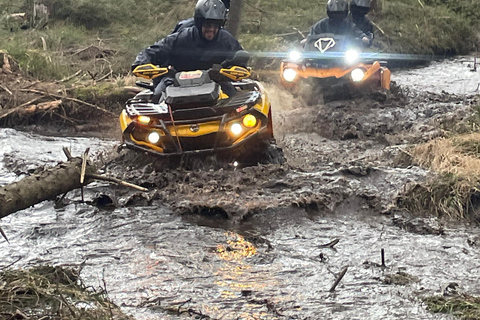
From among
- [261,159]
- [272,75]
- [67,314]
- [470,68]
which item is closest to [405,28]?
[470,68]

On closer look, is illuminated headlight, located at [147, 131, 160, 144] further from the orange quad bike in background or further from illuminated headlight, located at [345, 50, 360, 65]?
illuminated headlight, located at [345, 50, 360, 65]

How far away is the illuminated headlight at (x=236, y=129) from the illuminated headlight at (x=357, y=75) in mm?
4513

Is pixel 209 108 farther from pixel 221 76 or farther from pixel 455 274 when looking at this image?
pixel 455 274

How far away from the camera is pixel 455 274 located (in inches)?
202

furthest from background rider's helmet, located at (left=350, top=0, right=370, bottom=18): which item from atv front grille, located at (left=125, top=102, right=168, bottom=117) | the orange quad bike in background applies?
atv front grille, located at (left=125, top=102, right=168, bottom=117)

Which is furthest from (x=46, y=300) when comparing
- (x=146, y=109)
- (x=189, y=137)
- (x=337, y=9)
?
(x=337, y=9)

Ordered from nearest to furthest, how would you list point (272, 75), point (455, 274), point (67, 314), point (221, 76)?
point (67, 314), point (455, 274), point (221, 76), point (272, 75)

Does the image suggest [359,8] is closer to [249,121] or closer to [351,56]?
[351,56]

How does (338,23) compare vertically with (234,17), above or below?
above

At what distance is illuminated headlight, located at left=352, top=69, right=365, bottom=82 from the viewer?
1123 cm

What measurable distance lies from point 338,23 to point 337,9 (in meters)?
0.28

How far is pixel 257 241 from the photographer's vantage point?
231 inches

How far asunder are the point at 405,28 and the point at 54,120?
33.9 feet

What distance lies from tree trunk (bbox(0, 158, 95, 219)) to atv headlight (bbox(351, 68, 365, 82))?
6070mm
